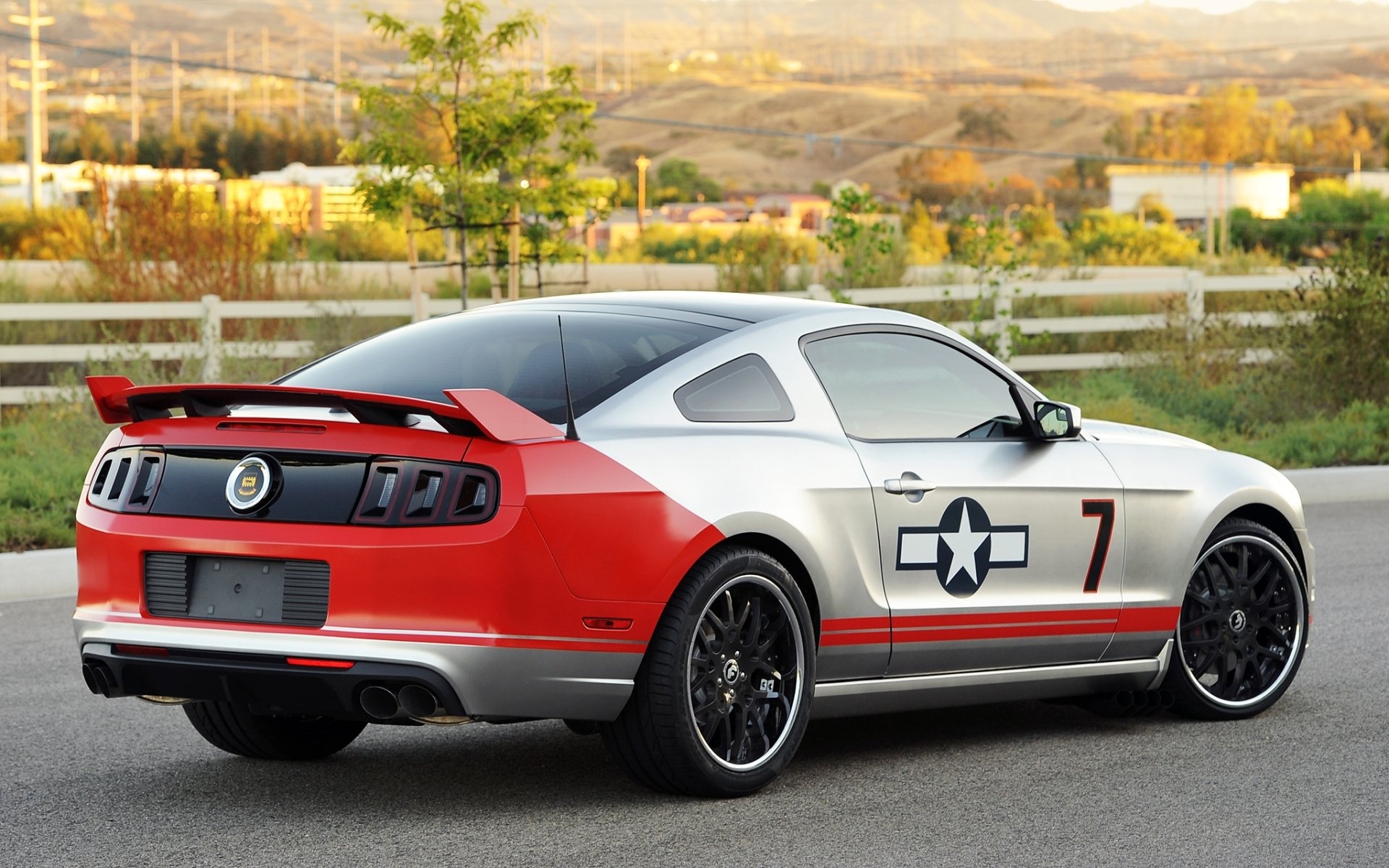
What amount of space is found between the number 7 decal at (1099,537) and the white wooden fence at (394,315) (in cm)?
1123

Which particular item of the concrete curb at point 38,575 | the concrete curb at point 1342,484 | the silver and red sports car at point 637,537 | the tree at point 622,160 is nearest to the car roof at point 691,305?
the silver and red sports car at point 637,537

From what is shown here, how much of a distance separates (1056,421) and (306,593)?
2767 mm

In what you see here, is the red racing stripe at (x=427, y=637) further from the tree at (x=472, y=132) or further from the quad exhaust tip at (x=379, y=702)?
the tree at (x=472, y=132)

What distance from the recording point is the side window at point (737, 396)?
5.91m

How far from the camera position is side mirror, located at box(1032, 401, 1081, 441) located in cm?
680

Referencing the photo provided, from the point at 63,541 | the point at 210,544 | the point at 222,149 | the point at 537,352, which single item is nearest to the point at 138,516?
the point at 210,544

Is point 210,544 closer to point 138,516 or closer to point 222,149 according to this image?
point 138,516

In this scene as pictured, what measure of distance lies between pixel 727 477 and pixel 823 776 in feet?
3.87

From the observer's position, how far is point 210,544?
217 inches

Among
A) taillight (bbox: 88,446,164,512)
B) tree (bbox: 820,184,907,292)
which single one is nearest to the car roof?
taillight (bbox: 88,446,164,512)

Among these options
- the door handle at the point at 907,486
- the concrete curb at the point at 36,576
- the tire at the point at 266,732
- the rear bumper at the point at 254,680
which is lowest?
the concrete curb at the point at 36,576

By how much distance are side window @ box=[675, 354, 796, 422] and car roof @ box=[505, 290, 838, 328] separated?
0.20 metres

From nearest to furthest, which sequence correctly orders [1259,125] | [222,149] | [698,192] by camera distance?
[222,149] → [698,192] → [1259,125]

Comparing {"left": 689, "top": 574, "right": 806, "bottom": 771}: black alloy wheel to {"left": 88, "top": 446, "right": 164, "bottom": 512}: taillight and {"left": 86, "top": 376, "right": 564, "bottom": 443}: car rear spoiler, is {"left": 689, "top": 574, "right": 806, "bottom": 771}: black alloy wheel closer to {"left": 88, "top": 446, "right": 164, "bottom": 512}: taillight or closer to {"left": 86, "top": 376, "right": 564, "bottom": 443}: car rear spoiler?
{"left": 86, "top": 376, "right": 564, "bottom": 443}: car rear spoiler
